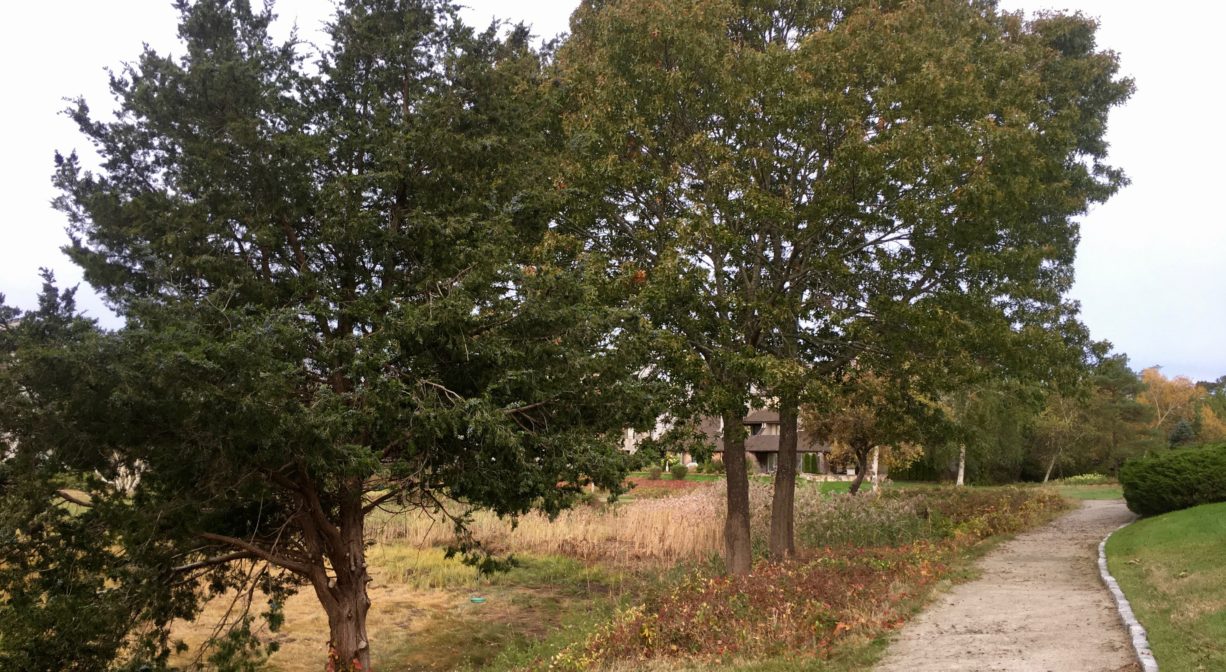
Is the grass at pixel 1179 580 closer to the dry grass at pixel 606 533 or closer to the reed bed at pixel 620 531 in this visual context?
the reed bed at pixel 620 531

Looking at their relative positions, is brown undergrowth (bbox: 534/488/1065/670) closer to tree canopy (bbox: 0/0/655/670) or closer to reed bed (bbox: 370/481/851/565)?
tree canopy (bbox: 0/0/655/670)

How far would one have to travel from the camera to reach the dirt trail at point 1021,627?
6637mm

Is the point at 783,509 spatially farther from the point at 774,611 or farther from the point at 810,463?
the point at 810,463

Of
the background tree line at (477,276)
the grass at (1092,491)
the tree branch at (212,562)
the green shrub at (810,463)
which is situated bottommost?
the tree branch at (212,562)

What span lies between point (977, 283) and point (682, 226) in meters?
5.18

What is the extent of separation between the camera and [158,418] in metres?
6.80

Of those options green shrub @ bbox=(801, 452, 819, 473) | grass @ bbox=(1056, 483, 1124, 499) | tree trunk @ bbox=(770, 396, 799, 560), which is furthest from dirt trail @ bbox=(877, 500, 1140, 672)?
green shrub @ bbox=(801, 452, 819, 473)

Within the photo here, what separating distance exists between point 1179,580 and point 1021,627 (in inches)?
123

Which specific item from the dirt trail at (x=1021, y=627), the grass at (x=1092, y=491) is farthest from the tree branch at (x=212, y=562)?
the grass at (x=1092, y=491)

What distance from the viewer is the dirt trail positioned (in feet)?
21.8

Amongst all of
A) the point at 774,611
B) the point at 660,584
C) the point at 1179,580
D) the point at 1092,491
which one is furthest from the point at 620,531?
the point at 1092,491

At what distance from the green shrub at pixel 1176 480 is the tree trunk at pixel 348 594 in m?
16.7

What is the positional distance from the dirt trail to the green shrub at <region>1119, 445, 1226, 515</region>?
6.32 metres

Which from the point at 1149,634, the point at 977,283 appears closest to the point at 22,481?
the point at 1149,634
